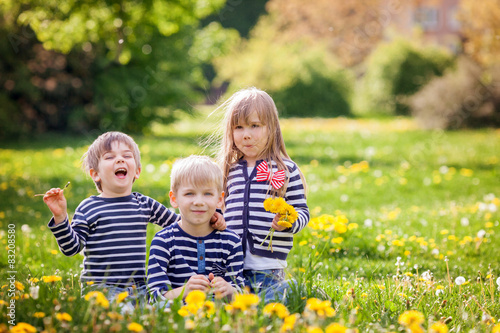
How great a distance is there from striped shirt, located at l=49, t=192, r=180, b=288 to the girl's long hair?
26.0 inches

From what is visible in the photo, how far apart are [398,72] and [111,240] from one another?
74.1 ft

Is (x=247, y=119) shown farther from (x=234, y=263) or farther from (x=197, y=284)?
(x=197, y=284)

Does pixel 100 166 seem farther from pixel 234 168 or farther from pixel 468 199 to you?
pixel 468 199

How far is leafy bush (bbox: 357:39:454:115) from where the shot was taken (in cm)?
2373

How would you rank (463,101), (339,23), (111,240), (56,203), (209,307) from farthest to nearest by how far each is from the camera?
(339,23) → (463,101) → (111,240) → (56,203) → (209,307)

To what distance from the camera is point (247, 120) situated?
3176mm

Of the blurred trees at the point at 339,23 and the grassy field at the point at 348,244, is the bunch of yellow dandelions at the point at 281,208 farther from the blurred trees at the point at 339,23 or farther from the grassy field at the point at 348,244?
the blurred trees at the point at 339,23

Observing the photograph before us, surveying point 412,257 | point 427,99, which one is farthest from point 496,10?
point 412,257

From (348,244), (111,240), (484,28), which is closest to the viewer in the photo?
(111,240)

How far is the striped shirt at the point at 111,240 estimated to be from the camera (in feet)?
9.43

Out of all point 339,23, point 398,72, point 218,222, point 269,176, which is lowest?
point 218,222

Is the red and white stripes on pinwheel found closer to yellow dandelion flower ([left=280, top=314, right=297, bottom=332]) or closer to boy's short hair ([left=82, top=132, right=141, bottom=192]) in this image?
boy's short hair ([left=82, top=132, right=141, bottom=192])

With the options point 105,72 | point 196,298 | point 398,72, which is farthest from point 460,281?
point 398,72

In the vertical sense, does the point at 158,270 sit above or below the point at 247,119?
below
